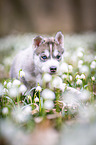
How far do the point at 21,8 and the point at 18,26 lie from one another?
197 cm

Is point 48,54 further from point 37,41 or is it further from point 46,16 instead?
point 46,16

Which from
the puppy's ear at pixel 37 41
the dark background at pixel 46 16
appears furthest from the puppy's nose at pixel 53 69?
the dark background at pixel 46 16

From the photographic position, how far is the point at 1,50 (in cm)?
962

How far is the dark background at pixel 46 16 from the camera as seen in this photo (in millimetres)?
20453

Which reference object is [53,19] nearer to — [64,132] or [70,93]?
[70,93]

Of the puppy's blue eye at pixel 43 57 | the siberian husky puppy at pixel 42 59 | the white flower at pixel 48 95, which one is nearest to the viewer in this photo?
the white flower at pixel 48 95

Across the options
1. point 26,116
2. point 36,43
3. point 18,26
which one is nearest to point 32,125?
point 26,116

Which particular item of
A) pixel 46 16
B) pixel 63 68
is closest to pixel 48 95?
pixel 63 68

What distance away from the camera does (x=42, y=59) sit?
Result: 397 cm

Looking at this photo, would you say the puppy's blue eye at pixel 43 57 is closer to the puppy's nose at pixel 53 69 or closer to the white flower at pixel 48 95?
the puppy's nose at pixel 53 69

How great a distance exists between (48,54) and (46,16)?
18972 mm

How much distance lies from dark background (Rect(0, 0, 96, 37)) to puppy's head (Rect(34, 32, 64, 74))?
54.9ft

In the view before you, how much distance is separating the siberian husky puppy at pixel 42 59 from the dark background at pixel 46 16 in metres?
16.7

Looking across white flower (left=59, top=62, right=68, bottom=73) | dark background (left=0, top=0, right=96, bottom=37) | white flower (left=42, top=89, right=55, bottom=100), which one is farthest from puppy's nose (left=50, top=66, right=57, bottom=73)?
dark background (left=0, top=0, right=96, bottom=37)
